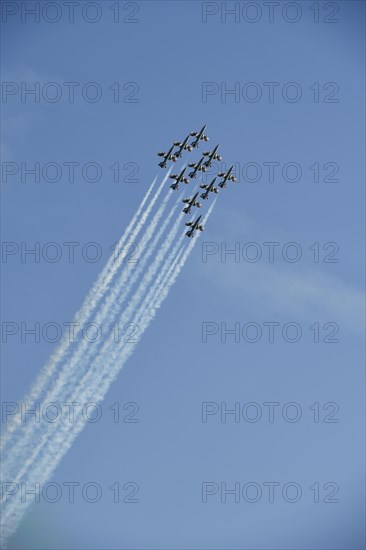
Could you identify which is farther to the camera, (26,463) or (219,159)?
(219,159)

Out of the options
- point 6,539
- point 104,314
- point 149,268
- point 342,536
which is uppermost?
point 342,536

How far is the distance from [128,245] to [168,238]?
584 cm

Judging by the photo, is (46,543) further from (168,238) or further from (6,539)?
(168,238)

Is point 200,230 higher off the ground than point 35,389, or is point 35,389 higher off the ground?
point 200,230

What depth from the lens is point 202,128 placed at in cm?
11588

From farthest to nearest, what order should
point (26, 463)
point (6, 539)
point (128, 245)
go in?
1. point (128, 245)
2. point (26, 463)
3. point (6, 539)

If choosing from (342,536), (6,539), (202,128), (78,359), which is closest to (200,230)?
(202,128)

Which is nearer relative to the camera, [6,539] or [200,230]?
[6,539]

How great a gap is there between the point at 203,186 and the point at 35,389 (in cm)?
3692

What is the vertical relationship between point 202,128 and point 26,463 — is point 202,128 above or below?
above

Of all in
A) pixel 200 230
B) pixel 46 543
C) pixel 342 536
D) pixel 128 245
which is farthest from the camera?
pixel 342 536

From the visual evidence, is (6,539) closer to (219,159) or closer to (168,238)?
(168,238)

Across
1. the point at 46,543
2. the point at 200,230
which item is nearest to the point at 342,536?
the point at 46,543

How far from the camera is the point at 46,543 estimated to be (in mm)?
122000
